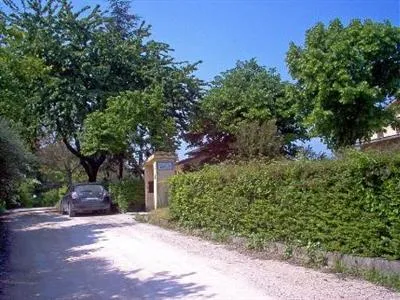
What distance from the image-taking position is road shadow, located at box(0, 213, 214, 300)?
7.22m

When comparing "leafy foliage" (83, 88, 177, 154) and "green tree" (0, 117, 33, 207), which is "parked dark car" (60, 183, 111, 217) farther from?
"green tree" (0, 117, 33, 207)

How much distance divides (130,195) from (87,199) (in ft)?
7.06

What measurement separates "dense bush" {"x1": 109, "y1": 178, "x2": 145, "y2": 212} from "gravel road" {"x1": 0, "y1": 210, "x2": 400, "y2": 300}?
9.05 metres

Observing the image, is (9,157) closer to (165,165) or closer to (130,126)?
(165,165)

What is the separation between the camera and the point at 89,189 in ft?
69.2

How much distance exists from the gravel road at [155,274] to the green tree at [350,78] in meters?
13.4

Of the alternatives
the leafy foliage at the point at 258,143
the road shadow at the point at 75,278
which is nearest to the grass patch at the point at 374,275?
the road shadow at the point at 75,278

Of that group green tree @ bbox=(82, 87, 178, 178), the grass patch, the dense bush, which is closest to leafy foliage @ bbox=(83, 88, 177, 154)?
green tree @ bbox=(82, 87, 178, 178)

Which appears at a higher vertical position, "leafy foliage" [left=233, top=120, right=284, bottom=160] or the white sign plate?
"leafy foliage" [left=233, top=120, right=284, bottom=160]

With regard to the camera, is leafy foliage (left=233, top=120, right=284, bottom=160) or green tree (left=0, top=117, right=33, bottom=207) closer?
green tree (left=0, top=117, right=33, bottom=207)

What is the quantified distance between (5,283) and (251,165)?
570 centimetres

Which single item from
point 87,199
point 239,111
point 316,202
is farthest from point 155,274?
point 239,111

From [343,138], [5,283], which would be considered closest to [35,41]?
[343,138]

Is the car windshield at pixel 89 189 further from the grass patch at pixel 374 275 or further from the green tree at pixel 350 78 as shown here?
the grass patch at pixel 374 275
